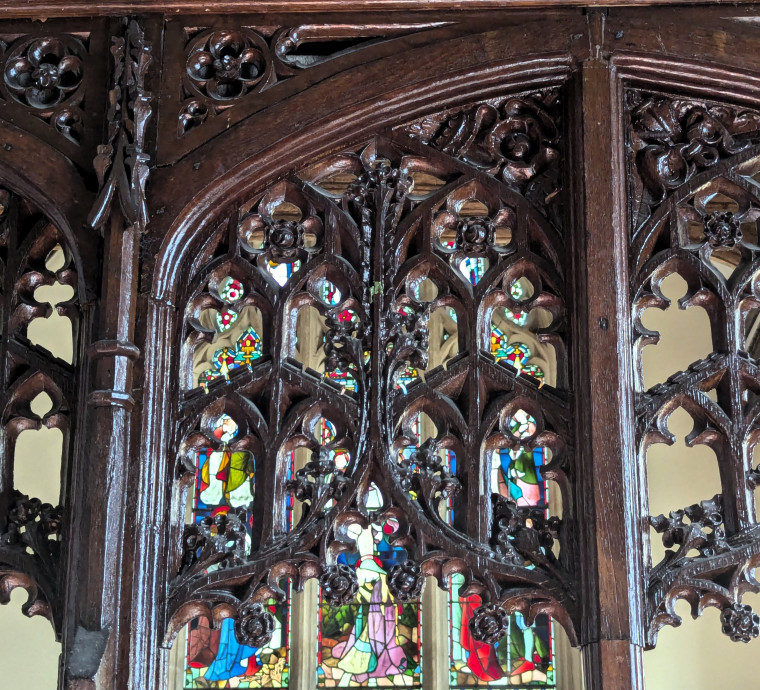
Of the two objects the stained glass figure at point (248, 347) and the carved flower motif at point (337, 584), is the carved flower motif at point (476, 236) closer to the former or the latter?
the carved flower motif at point (337, 584)

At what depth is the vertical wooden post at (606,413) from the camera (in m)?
2.88

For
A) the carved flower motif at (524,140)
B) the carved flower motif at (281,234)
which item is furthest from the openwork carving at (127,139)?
the carved flower motif at (524,140)

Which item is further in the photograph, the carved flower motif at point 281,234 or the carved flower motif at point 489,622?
the carved flower motif at point 281,234

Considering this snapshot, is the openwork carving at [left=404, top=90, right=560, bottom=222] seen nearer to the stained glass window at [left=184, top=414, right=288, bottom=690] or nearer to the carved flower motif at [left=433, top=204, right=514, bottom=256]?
the carved flower motif at [left=433, top=204, right=514, bottom=256]

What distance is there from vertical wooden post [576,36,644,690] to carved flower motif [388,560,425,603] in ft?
1.29

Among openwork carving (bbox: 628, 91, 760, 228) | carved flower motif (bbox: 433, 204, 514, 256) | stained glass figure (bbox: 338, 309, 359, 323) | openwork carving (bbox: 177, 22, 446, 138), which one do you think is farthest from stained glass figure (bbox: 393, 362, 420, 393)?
openwork carving (bbox: 177, 22, 446, 138)

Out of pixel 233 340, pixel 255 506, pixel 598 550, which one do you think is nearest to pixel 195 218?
pixel 255 506

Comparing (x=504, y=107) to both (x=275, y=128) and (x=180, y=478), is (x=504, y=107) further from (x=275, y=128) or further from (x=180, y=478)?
(x=180, y=478)

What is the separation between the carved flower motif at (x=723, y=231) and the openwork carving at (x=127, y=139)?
1.48 m

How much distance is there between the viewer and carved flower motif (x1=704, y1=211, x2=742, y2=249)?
3.27 m

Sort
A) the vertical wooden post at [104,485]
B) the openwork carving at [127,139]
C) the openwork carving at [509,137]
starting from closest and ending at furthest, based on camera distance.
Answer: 1. the vertical wooden post at [104,485]
2. the openwork carving at [127,139]
3. the openwork carving at [509,137]

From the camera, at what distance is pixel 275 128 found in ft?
10.7

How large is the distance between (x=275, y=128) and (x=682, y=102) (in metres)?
1.11

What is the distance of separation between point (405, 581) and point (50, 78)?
165cm
